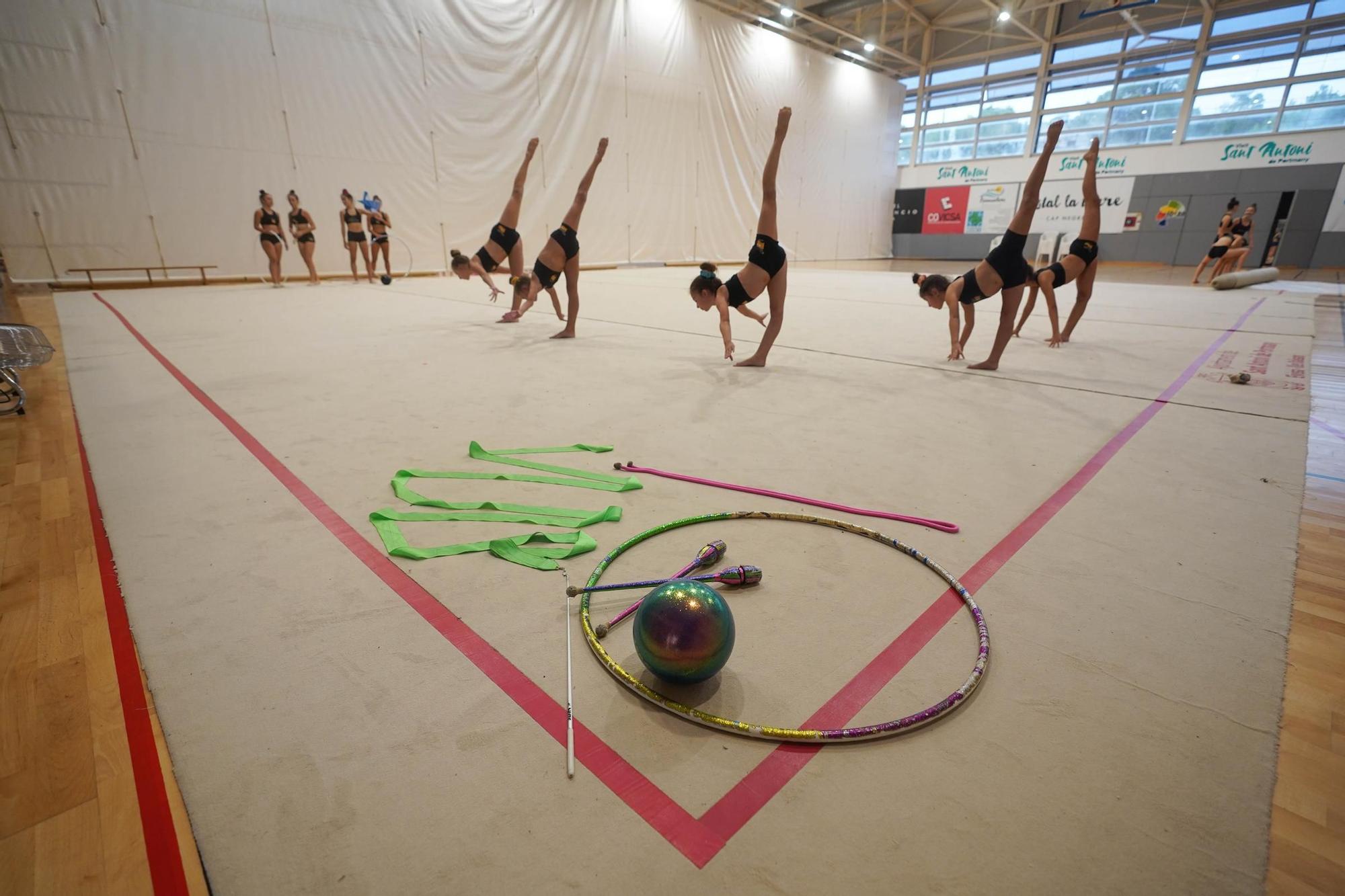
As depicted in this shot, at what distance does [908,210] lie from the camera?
24188 millimetres

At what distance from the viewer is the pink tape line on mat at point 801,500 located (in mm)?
2137

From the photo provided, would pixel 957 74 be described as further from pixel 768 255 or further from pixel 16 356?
pixel 16 356

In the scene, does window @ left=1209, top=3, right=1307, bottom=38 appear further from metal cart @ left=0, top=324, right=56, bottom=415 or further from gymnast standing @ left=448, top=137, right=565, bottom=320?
metal cart @ left=0, top=324, right=56, bottom=415

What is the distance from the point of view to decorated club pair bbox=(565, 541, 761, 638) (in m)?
1.61

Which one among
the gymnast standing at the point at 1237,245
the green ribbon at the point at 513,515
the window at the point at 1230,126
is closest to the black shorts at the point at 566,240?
the green ribbon at the point at 513,515

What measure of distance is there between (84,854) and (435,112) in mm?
14911

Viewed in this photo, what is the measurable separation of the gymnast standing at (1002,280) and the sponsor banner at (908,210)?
71.2 ft

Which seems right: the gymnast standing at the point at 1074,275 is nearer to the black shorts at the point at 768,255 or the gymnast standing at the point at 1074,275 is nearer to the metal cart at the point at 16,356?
the black shorts at the point at 768,255

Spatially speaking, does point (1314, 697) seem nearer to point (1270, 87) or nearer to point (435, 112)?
point (435, 112)

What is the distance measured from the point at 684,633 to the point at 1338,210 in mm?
23101

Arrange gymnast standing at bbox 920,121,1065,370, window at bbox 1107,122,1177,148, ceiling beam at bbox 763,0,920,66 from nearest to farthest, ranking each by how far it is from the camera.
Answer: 1. gymnast standing at bbox 920,121,1065,370
2. ceiling beam at bbox 763,0,920,66
3. window at bbox 1107,122,1177,148

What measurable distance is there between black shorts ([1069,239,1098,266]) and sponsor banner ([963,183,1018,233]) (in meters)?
17.3

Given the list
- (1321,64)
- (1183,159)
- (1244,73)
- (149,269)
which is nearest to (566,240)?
(149,269)

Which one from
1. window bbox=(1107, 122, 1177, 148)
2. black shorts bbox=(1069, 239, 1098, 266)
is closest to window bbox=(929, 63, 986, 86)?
window bbox=(1107, 122, 1177, 148)
